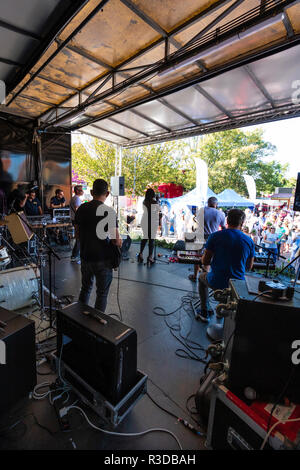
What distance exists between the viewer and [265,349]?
1261 mm

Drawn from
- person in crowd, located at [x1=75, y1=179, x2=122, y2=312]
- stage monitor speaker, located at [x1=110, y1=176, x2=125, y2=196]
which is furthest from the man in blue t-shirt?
stage monitor speaker, located at [x1=110, y1=176, x2=125, y2=196]

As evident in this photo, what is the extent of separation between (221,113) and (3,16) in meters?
4.12

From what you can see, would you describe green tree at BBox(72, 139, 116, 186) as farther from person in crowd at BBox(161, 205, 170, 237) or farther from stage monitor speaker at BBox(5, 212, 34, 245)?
stage monitor speaker at BBox(5, 212, 34, 245)

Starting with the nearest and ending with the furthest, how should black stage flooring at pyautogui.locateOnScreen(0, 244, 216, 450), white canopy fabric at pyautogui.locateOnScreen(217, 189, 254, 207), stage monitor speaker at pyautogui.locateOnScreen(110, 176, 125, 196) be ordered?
black stage flooring at pyautogui.locateOnScreen(0, 244, 216, 450) < stage monitor speaker at pyautogui.locateOnScreen(110, 176, 125, 196) < white canopy fabric at pyautogui.locateOnScreen(217, 189, 254, 207)

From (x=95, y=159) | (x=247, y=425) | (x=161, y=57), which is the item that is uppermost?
(x=95, y=159)

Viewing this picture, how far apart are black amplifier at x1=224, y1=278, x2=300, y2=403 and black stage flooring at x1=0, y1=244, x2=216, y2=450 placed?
2.22ft

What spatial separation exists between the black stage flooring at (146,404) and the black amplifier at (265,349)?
678 mm

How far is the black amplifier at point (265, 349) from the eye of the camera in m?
1.22

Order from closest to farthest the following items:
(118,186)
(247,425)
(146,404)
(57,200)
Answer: (247,425) < (146,404) < (118,186) < (57,200)

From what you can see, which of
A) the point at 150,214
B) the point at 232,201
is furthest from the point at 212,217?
the point at 232,201

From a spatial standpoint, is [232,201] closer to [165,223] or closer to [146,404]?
[165,223]

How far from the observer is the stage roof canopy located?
2.50 m

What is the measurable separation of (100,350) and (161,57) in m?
4.14

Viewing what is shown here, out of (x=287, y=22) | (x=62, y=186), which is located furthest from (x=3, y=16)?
(x=62, y=186)
